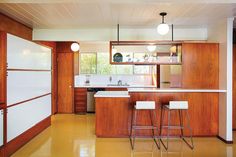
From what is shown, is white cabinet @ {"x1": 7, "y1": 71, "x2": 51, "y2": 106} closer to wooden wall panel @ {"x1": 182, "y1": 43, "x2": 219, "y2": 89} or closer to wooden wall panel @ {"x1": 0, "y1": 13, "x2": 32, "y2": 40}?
wooden wall panel @ {"x1": 0, "y1": 13, "x2": 32, "y2": 40}

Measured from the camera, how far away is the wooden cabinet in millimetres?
7816

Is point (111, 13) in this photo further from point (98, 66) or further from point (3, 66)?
point (98, 66)

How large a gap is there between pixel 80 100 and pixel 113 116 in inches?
124

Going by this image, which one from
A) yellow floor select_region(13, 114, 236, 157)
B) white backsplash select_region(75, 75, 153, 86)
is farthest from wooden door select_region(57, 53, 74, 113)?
yellow floor select_region(13, 114, 236, 157)

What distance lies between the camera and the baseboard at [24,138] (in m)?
3.79

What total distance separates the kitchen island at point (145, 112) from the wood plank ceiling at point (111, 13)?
149 centimetres

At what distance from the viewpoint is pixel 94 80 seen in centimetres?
840

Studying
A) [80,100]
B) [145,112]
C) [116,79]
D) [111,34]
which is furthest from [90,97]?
[145,112]

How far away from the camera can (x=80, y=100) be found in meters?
7.83

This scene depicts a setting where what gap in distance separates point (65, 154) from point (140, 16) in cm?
283

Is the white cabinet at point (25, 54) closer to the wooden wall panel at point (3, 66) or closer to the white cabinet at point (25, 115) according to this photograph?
the wooden wall panel at point (3, 66)

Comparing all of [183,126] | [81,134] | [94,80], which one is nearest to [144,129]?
[183,126]

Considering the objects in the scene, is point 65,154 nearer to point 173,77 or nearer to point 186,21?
point 173,77

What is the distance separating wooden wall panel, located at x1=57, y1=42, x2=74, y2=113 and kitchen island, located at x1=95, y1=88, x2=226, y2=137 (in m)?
3.15
